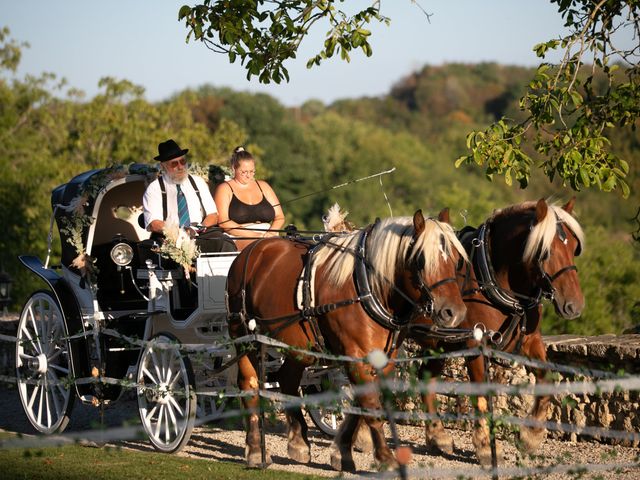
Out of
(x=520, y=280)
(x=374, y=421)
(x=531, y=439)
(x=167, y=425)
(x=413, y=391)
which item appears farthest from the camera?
(x=167, y=425)

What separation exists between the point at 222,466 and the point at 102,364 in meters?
2.18

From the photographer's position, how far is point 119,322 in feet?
32.9

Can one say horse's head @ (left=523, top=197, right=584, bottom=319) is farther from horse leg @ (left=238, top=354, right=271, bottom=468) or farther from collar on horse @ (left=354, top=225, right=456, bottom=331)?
horse leg @ (left=238, top=354, right=271, bottom=468)

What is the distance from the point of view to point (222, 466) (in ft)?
26.9

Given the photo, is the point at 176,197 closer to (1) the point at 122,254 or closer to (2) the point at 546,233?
(1) the point at 122,254

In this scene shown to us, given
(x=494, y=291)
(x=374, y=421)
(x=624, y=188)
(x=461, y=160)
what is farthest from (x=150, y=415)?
(x=624, y=188)

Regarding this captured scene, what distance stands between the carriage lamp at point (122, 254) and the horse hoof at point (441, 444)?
10.2 ft

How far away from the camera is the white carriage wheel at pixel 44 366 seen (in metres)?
10.1

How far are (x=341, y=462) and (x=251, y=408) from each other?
35.8 inches

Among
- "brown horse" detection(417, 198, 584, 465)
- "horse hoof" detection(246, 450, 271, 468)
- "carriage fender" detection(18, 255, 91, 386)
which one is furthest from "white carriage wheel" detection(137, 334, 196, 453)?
"brown horse" detection(417, 198, 584, 465)

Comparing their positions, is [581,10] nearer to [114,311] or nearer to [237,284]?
[237,284]

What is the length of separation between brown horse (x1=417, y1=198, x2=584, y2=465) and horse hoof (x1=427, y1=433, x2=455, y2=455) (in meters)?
0.31

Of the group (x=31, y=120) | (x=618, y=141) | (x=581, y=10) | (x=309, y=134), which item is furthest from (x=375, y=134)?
(x=581, y=10)

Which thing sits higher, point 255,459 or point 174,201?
point 174,201
